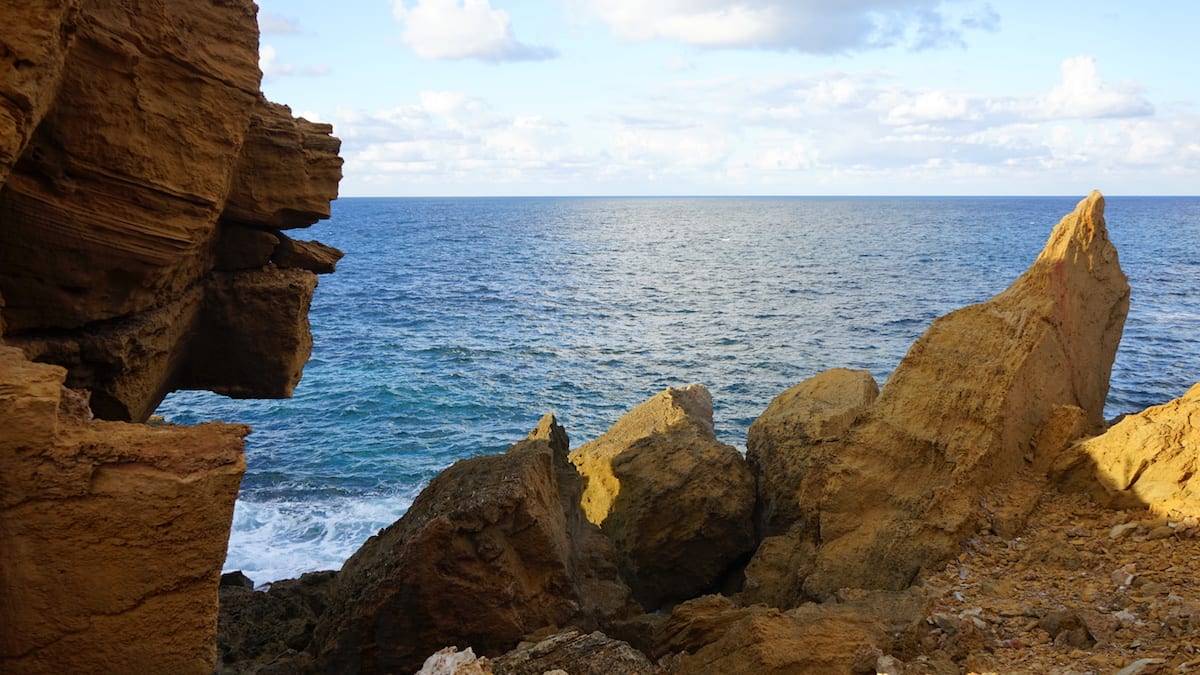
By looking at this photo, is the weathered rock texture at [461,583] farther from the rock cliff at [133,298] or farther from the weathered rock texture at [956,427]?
the weathered rock texture at [956,427]

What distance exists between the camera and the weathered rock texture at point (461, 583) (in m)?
10.3

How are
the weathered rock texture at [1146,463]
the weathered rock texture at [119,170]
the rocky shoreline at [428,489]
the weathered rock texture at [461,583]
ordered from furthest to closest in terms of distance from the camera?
the weathered rock texture at [1146,463], the weathered rock texture at [461,583], the weathered rock texture at [119,170], the rocky shoreline at [428,489]

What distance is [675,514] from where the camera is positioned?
15.9 m

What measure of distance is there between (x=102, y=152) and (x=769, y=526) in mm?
11912

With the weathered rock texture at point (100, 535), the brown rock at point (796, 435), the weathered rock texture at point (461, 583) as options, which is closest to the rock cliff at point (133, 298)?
the weathered rock texture at point (100, 535)

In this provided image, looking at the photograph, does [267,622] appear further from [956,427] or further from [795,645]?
[956,427]

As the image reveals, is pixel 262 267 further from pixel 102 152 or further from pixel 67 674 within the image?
pixel 67 674

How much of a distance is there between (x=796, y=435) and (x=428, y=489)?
737 cm

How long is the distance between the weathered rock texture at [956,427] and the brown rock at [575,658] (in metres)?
3.91

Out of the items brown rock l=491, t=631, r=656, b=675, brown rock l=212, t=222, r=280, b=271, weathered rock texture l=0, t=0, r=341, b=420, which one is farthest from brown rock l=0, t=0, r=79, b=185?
brown rock l=491, t=631, r=656, b=675

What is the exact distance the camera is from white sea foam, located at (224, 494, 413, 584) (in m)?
21.2

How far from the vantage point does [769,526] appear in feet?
52.2

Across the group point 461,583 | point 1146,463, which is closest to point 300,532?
point 461,583

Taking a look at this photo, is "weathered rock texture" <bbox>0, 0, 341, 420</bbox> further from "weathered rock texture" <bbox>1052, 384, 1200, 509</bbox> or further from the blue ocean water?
"weathered rock texture" <bbox>1052, 384, 1200, 509</bbox>
